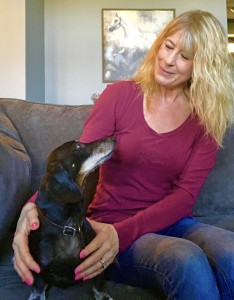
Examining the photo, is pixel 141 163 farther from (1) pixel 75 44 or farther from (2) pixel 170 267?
(1) pixel 75 44

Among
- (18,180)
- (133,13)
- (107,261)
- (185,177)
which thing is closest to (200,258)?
(107,261)

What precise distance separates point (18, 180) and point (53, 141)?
36cm

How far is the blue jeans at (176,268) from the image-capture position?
0.98 m

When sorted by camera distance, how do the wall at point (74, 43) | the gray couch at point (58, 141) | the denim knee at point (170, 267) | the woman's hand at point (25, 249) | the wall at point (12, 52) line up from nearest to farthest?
1. the denim knee at point (170, 267)
2. the woman's hand at point (25, 249)
3. the gray couch at point (58, 141)
4. the wall at point (12, 52)
5. the wall at point (74, 43)

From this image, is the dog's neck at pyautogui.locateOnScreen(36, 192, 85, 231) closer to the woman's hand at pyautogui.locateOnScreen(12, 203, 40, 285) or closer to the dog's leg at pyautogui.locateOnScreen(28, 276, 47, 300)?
the woman's hand at pyautogui.locateOnScreen(12, 203, 40, 285)

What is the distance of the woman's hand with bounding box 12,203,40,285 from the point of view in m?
1.07

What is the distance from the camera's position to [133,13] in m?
4.77

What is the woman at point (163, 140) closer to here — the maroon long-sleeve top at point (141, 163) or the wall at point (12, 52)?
the maroon long-sleeve top at point (141, 163)

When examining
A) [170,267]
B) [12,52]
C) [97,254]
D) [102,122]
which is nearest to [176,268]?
[170,267]

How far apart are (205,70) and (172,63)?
0.42 ft

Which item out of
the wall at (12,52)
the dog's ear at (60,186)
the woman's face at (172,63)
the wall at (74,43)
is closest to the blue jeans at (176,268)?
the dog's ear at (60,186)

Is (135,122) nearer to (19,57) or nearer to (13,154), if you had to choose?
(13,154)

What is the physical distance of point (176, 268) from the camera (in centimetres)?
100

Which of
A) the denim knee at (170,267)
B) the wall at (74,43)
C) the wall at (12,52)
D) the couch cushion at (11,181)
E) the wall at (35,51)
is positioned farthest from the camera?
the wall at (74,43)
